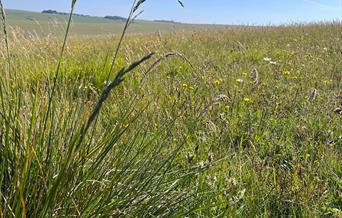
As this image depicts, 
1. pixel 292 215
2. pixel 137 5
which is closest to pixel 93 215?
pixel 137 5

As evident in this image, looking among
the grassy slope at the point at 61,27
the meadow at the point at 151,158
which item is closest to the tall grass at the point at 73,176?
the meadow at the point at 151,158

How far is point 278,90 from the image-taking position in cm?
347

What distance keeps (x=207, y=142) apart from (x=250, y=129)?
382 mm

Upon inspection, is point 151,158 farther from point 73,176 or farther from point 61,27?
point 61,27

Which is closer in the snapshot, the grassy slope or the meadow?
the meadow

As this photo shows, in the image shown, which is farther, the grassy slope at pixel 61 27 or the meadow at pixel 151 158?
the grassy slope at pixel 61 27

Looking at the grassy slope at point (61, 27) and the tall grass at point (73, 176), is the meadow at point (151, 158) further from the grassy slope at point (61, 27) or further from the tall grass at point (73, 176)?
the grassy slope at point (61, 27)

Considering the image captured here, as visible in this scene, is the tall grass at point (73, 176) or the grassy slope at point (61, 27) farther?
the grassy slope at point (61, 27)

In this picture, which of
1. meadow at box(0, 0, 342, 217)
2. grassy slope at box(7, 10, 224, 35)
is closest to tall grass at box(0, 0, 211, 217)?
meadow at box(0, 0, 342, 217)

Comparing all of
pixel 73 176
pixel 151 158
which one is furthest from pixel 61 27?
pixel 73 176

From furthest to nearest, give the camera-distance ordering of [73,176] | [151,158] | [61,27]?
1. [61,27]
2. [151,158]
3. [73,176]

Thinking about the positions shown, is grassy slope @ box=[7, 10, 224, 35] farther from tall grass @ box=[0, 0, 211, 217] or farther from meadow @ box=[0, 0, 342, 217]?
tall grass @ box=[0, 0, 211, 217]

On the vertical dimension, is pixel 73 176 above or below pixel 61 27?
below

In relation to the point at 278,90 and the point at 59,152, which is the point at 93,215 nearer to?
the point at 59,152
